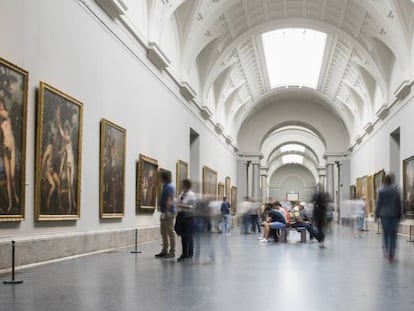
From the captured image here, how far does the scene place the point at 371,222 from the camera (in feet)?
104

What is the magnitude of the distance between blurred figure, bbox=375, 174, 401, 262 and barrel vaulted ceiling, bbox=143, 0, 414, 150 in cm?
898

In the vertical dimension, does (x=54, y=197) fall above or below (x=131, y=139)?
below

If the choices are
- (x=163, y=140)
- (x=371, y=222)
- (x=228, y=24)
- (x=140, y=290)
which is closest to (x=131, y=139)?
(x=163, y=140)

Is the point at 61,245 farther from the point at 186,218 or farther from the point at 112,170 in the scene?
the point at 112,170

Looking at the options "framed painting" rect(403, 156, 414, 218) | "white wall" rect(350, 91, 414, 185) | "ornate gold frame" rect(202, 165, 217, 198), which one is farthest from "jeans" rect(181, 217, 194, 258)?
"ornate gold frame" rect(202, 165, 217, 198)

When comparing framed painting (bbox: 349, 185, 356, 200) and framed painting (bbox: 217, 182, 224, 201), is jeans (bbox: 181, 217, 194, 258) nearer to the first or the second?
framed painting (bbox: 217, 182, 224, 201)

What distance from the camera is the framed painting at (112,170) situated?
44.1 feet

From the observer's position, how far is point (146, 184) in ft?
57.0

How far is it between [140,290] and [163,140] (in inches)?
519

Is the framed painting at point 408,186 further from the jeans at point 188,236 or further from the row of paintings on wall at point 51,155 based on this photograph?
the jeans at point 188,236

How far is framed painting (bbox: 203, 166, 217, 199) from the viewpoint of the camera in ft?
92.0

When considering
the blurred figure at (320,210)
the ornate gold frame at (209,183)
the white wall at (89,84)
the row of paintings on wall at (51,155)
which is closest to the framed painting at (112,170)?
the row of paintings on wall at (51,155)

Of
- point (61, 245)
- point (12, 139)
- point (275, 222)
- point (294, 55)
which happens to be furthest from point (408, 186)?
point (12, 139)

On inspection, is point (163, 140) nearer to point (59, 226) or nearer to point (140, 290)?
point (59, 226)
